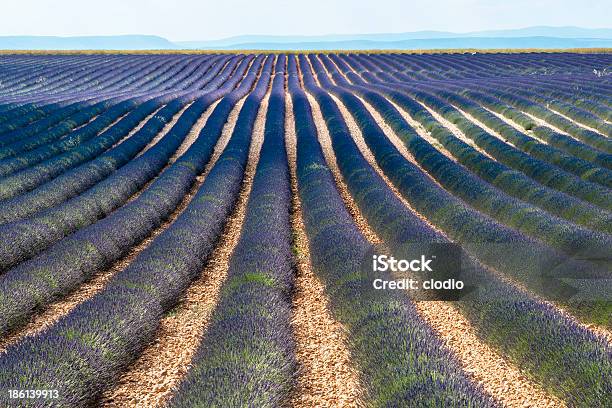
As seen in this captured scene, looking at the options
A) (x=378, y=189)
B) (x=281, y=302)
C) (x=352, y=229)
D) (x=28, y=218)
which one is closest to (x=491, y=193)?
(x=378, y=189)

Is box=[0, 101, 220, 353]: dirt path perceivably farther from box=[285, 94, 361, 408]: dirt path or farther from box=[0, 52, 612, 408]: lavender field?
box=[285, 94, 361, 408]: dirt path

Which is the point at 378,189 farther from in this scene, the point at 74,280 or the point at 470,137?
the point at 470,137

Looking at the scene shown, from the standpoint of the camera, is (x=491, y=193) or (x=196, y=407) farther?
(x=491, y=193)

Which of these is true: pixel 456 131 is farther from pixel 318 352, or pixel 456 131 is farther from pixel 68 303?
pixel 68 303

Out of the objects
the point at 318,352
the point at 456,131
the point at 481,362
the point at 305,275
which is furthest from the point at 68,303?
the point at 456,131

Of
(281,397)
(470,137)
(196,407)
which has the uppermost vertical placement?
(196,407)

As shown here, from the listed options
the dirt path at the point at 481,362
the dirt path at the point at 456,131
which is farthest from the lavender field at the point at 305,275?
the dirt path at the point at 456,131
